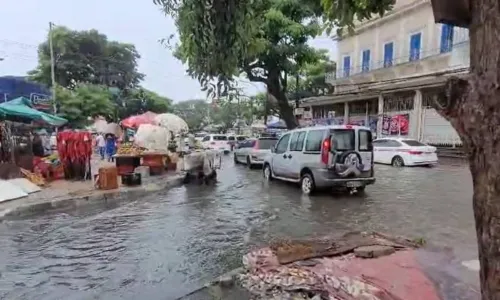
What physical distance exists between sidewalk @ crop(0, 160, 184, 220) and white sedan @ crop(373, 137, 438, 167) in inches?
465

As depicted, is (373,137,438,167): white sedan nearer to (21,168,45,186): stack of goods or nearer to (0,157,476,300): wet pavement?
(0,157,476,300): wet pavement

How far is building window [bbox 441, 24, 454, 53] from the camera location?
24.9m

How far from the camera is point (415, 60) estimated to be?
1085 inches

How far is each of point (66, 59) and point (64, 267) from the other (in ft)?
124

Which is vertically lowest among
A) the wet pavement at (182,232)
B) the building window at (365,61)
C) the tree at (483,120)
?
the wet pavement at (182,232)

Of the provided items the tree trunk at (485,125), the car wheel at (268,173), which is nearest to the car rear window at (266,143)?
the car wheel at (268,173)

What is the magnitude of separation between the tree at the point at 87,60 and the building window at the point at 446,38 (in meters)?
31.3

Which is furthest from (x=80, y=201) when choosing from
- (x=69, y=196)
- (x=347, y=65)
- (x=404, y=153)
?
(x=347, y=65)

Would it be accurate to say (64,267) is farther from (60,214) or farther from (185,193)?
(185,193)

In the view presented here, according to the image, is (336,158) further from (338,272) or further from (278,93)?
(278,93)

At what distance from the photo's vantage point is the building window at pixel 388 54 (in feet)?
101

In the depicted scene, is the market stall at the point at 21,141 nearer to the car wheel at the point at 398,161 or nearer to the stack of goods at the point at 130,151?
the stack of goods at the point at 130,151

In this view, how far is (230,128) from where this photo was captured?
3118 inches

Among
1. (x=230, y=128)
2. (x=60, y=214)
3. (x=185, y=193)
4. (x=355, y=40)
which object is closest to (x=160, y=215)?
(x=60, y=214)
